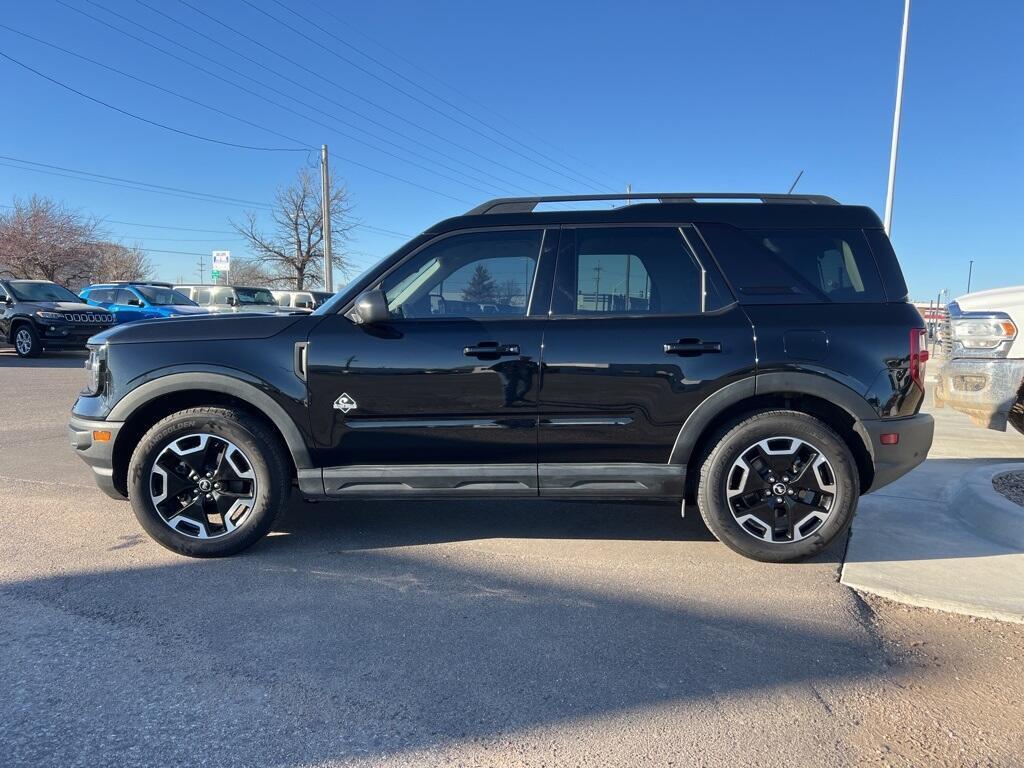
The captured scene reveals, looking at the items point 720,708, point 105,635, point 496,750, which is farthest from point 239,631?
point 720,708

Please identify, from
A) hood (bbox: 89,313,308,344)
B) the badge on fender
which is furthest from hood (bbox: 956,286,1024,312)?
hood (bbox: 89,313,308,344)

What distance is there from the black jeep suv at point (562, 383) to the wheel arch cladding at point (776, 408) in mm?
12

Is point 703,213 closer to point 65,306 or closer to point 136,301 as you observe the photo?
point 65,306

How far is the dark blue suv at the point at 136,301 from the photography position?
1795 cm

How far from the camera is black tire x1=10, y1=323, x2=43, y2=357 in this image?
48.9 feet

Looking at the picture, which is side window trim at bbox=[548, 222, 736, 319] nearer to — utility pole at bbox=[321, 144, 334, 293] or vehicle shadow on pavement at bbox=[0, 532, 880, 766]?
vehicle shadow on pavement at bbox=[0, 532, 880, 766]

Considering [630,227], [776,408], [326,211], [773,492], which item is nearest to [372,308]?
[630,227]

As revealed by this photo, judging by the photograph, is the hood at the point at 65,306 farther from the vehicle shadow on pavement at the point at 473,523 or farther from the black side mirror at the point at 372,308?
the black side mirror at the point at 372,308

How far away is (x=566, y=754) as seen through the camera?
7.26ft

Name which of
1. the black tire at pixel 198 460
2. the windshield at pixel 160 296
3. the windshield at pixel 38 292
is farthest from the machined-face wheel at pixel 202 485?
the windshield at pixel 160 296

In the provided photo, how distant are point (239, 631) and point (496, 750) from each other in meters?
1.40

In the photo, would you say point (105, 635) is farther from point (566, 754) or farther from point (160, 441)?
point (566, 754)

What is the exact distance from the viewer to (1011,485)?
494 centimetres

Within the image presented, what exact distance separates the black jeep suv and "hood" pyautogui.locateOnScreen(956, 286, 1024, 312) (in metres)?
1.84
